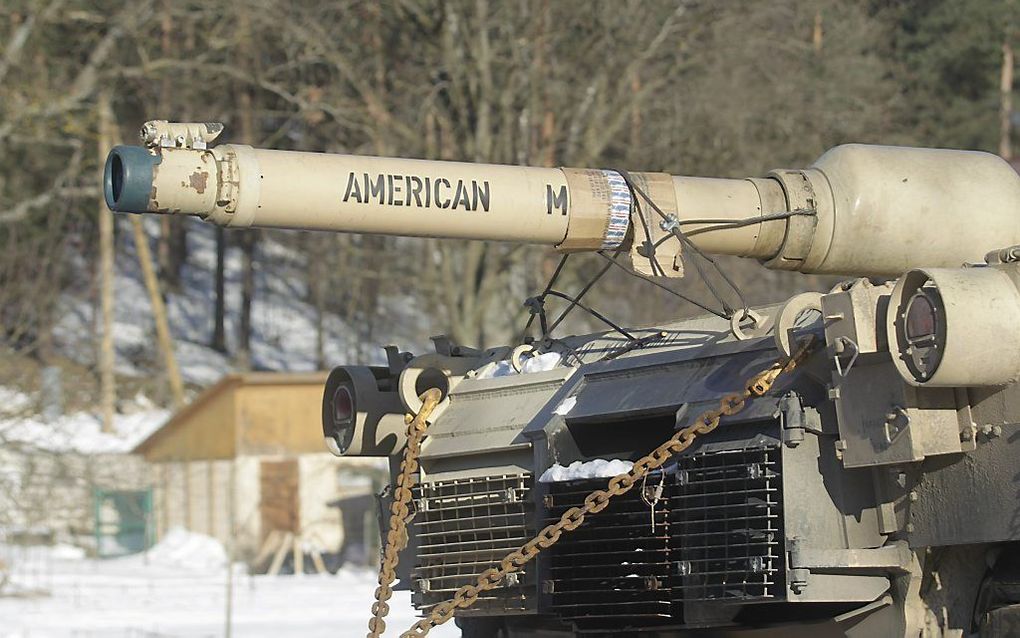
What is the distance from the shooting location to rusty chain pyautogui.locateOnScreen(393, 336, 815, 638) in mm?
5957

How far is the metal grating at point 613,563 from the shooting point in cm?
634

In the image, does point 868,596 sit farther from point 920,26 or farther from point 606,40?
point 920,26

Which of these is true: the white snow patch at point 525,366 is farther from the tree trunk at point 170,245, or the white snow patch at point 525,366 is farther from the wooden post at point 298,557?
the tree trunk at point 170,245

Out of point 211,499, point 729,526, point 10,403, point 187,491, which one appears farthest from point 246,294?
point 729,526

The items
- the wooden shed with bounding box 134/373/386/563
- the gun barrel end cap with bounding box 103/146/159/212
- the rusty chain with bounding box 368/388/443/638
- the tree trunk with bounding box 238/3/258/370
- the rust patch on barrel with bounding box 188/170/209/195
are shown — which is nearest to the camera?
the gun barrel end cap with bounding box 103/146/159/212

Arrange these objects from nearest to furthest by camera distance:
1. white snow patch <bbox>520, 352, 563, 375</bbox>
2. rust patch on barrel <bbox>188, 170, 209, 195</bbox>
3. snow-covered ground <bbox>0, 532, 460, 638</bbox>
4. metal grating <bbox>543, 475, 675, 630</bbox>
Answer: rust patch on barrel <bbox>188, 170, 209, 195</bbox>, metal grating <bbox>543, 475, 675, 630</bbox>, white snow patch <bbox>520, 352, 563, 375</bbox>, snow-covered ground <bbox>0, 532, 460, 638</bbox>

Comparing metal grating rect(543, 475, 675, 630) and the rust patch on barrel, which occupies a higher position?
A: the rust patch on barrel

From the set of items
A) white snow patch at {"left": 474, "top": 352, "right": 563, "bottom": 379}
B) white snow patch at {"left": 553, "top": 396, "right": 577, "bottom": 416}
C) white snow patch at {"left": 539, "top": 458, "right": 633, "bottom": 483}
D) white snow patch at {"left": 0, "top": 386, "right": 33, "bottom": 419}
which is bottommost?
white snow patch at {"left": 539, "top": 458, "right": 633, "bottom": 483}

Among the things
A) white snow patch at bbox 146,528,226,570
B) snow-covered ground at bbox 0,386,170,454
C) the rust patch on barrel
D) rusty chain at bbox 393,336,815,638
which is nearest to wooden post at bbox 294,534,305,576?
white snow patch at bbox 146,528,226,570

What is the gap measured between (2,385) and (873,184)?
16579 millimetres

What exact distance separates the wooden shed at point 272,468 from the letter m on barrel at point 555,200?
2022 centimetres

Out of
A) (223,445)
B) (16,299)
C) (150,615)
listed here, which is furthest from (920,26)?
(150,615)

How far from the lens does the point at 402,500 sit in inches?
289

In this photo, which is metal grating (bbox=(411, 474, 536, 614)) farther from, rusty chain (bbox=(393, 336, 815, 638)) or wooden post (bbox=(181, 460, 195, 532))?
wooden post (bbox=(181, 460, 195, 532))
